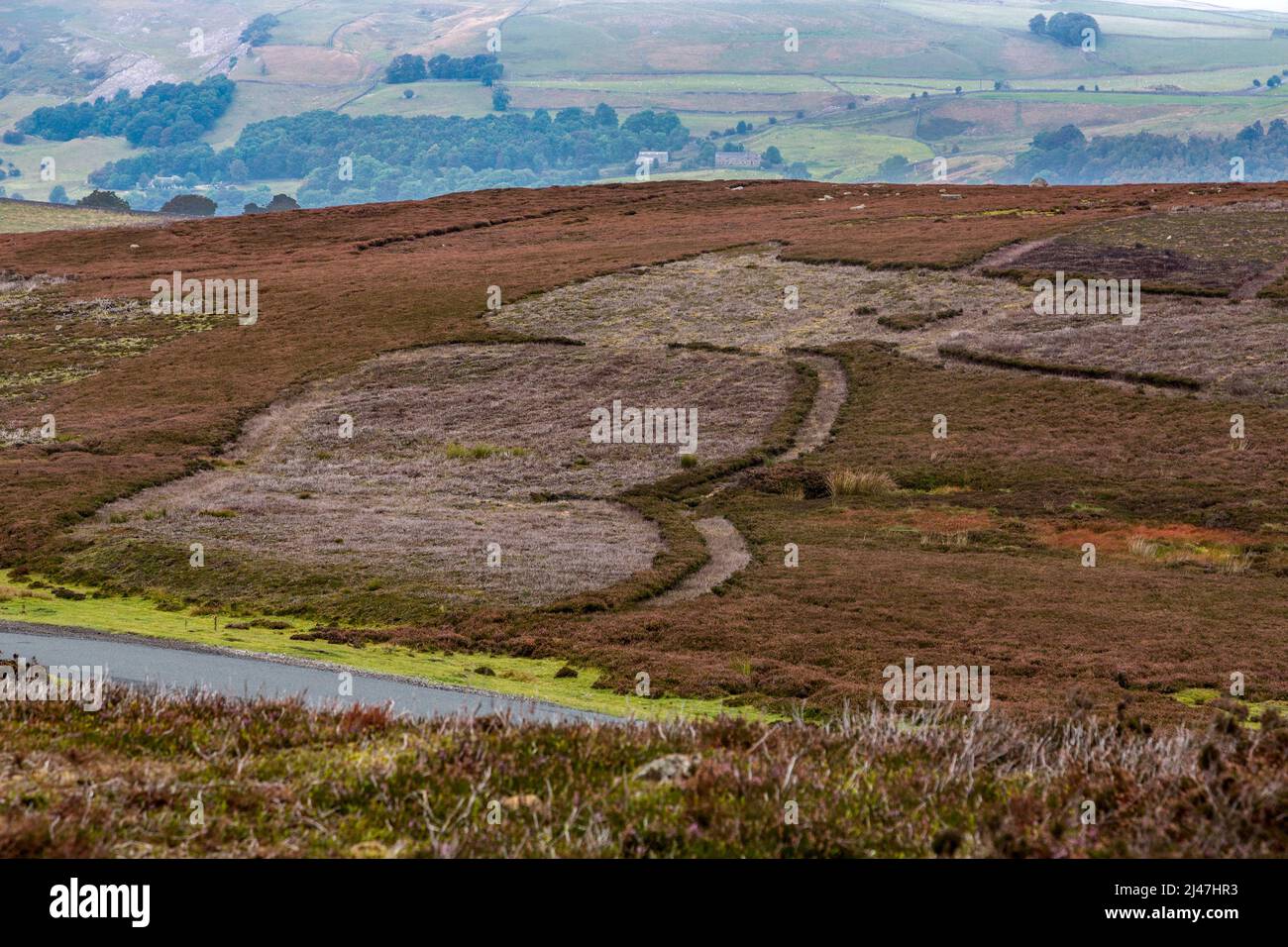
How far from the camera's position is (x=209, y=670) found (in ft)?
91.8

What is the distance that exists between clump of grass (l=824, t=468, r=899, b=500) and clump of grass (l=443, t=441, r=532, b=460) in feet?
43.0

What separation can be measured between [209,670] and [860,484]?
26398 millimetres

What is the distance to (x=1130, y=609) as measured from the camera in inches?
1289

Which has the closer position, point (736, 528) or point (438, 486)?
point (736, 528)

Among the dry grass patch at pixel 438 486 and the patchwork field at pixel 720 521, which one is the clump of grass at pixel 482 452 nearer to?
the dry grass patch at pixel 438 486

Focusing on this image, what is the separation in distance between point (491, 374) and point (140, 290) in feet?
115

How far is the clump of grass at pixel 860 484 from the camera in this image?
47562mm
